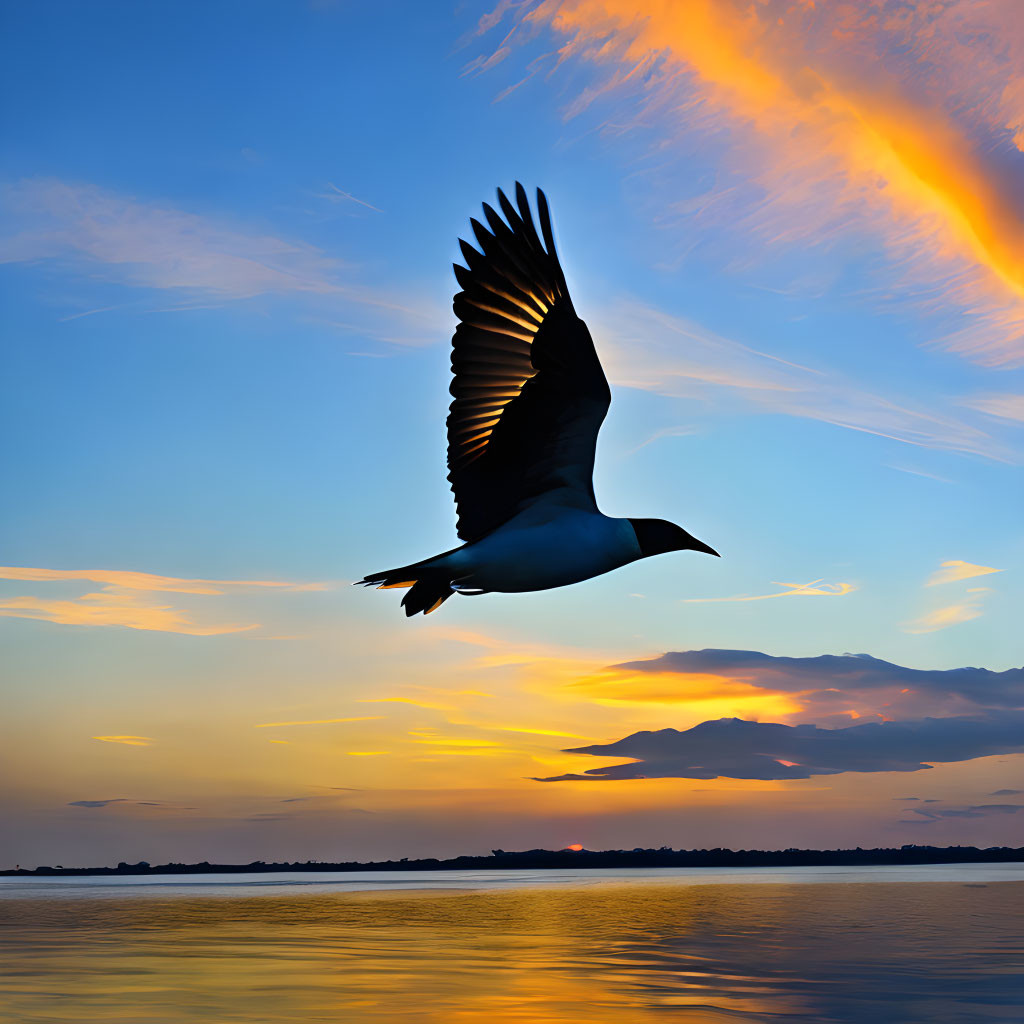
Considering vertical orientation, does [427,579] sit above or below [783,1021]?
above

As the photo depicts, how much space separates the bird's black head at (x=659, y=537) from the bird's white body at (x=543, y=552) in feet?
0.40

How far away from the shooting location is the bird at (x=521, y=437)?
12438 millimetres

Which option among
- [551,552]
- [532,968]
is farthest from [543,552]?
[532,968]

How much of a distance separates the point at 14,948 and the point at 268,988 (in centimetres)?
1320

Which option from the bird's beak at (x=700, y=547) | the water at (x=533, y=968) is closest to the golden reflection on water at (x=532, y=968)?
the water at (x=533, y=968)

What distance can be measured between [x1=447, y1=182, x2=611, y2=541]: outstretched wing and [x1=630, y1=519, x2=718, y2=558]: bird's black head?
69 centimetres

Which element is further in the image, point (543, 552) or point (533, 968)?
point (533, 968)

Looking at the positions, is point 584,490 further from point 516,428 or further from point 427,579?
point 427,579

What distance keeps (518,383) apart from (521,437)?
36.0 inches

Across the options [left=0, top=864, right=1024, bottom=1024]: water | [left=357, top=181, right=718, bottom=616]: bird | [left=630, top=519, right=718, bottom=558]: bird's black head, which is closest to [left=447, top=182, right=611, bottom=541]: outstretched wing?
[left=357, top=181, right=718, bottom=616]: bird

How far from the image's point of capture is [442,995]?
2447cm

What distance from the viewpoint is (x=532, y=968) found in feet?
96.7

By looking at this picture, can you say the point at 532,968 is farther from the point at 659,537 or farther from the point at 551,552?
the point at 551,552

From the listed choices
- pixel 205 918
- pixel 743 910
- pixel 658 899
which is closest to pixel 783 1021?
pixel 743 910
